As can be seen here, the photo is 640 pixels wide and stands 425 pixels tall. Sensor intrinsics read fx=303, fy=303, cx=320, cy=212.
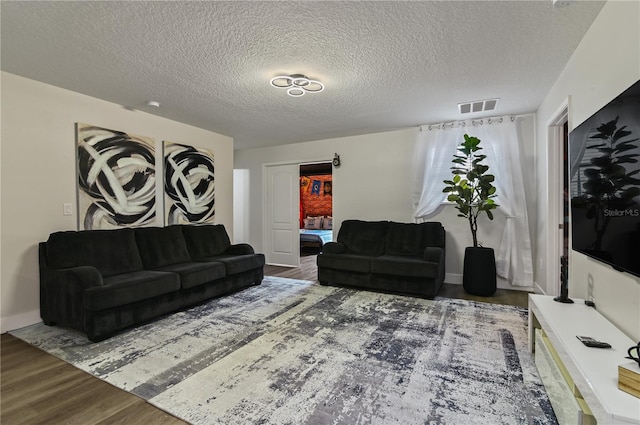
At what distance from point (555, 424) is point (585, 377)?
55 cm

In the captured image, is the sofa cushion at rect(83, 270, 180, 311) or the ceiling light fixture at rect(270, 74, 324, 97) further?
the ceiling light fixture at rect(270, 74, 324, 97)

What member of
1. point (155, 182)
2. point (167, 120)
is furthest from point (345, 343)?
point (167, 120)

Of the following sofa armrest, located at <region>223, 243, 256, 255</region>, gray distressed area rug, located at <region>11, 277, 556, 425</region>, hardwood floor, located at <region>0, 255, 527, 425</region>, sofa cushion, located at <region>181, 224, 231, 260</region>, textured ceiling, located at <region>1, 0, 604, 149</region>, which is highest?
textured ceiling, located at <region>1, 0, 604, 149</region>

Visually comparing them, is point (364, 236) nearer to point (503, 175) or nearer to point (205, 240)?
point (503, 175)

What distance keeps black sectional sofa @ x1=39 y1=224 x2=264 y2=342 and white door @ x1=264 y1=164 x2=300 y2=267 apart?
1.68 meters

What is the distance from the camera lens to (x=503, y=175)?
14.0 ft

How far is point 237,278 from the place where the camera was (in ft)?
13.7

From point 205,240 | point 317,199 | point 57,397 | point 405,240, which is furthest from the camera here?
point 317,199

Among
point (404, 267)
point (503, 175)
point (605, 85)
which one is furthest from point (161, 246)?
point (503, 175)

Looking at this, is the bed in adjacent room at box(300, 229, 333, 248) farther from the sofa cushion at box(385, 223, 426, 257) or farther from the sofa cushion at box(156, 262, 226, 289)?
the sofa cushion at box(156, 262, 226, 289)

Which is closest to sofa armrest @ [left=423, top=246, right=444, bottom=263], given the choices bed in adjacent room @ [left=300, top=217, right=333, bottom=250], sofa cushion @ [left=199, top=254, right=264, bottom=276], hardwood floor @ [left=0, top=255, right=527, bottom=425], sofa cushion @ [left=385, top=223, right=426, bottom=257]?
sofa cushion @ [left=385, top=223, right=426, bottom=257]

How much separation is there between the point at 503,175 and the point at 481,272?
142 centimetres

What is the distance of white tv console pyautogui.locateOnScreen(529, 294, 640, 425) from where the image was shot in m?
1.11

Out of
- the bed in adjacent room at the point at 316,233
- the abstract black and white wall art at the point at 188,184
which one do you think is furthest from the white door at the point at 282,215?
the abstract black and white wall art at the point at 188,184
